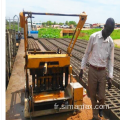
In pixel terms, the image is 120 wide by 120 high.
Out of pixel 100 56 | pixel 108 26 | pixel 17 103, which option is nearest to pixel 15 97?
pixel 17 103

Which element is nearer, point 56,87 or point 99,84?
point 99,84

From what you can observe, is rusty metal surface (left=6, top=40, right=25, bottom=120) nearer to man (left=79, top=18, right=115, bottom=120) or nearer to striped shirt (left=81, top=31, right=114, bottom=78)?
man (left=79, top=18, right=115, bottom=120)

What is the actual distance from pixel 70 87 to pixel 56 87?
1.44 ft

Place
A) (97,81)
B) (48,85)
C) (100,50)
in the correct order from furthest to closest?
(48,85)
(97,81)
(100,50)

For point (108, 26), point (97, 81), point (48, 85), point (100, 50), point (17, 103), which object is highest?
point (108, 26)

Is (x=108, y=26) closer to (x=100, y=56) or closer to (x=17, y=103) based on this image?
(x=100, y=56)

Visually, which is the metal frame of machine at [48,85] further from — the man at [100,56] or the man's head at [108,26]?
the man's head at [108,26]

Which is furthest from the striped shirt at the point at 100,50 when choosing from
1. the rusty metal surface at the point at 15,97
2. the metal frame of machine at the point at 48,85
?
the rusty metal surface at the point at 15,97

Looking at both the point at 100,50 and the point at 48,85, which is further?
the point at 48,85

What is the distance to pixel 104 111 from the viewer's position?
3.51 metres

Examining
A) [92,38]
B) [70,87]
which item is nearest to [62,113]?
[70,87]

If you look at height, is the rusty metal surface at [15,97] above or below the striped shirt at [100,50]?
below
